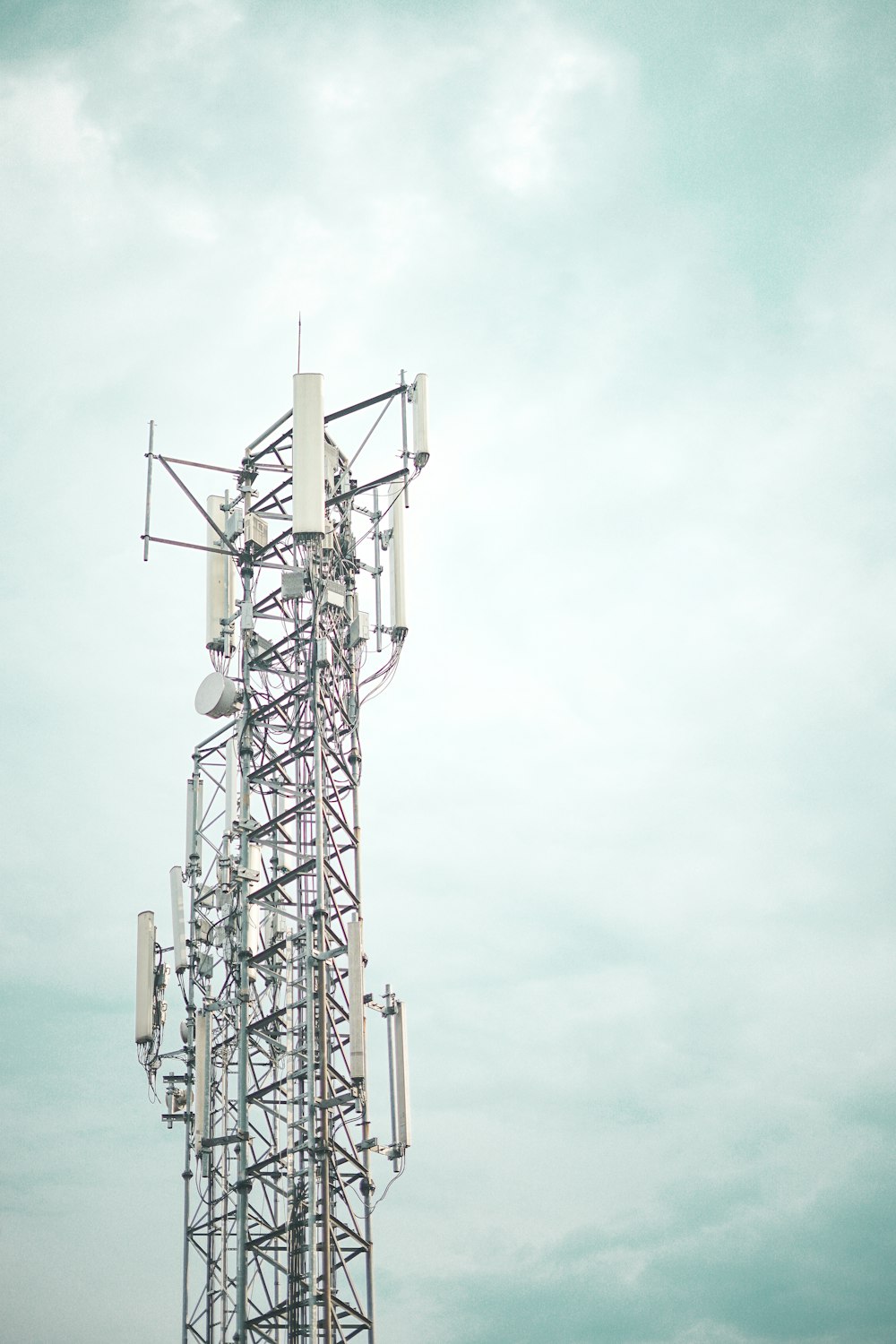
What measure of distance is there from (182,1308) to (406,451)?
22.2m

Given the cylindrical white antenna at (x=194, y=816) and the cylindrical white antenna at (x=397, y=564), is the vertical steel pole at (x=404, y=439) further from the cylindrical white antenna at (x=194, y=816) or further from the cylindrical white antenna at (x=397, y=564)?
the cylindrical white antenna at (x=194, y=816)

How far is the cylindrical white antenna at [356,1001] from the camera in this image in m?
31.3

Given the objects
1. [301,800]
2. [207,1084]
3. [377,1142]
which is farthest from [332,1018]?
[207,1084]

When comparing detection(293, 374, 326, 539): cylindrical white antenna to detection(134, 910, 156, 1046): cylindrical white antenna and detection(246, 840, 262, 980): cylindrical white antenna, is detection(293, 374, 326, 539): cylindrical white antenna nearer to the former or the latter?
detection(246, 840, 262, 980): cylindrical white antenna

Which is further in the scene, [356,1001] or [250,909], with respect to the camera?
[250,909]

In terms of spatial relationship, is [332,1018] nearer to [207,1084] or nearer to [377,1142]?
→ [377,1142]

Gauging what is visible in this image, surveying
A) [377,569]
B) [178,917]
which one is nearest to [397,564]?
[377,569]

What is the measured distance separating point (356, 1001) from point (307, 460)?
35.3ft

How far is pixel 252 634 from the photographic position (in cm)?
3609

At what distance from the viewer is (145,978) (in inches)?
1615

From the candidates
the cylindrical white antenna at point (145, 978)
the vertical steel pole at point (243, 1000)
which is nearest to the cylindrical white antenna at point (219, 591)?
the vertical steel pole at point (243, 1000)

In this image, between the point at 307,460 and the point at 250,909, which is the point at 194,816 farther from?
the point at 307,460

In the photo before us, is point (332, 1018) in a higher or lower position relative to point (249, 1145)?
higher

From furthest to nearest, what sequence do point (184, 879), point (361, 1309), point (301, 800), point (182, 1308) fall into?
point (184, 879) → point (182, 1308) → point (301, 800) → point (361, 1309)
